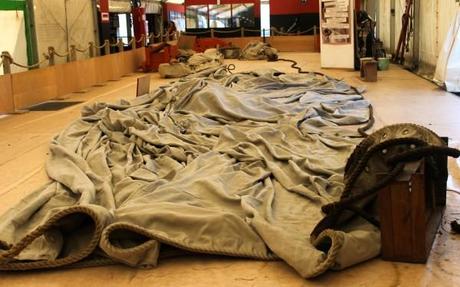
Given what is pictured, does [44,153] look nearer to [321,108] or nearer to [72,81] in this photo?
[321,108]

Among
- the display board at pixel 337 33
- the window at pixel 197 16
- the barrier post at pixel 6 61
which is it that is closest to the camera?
the barrier post at pixel 6 61

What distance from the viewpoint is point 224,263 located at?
296 centimetres

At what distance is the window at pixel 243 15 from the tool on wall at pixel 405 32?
7.90m

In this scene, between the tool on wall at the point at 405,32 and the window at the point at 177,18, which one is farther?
the window at the point at 177,18

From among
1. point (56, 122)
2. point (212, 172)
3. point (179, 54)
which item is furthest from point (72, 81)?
point (212, 172)

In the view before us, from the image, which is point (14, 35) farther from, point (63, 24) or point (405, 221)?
point (405, 221)

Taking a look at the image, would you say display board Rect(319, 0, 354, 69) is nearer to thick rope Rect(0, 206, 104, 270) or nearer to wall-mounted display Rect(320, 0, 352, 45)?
wall-mounted display Rect(320, 0, 352, 45)

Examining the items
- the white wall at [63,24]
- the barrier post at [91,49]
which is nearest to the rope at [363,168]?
the white wall at [63,24]

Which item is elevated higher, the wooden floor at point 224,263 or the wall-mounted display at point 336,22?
the wall-mounted display at point 336,22

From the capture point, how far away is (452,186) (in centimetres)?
398

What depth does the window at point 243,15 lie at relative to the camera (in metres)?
21.8

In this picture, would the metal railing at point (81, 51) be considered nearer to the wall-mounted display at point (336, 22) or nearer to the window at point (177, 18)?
the window at point (177, 18)

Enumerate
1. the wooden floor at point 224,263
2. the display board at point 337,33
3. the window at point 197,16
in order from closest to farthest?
1. the wooden floor at point 224,263
2. the display board at point 337,33
3. the window at point 197,16

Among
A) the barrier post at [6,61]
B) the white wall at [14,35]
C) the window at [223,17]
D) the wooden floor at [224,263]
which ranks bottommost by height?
the wooden floor at [224,263]
